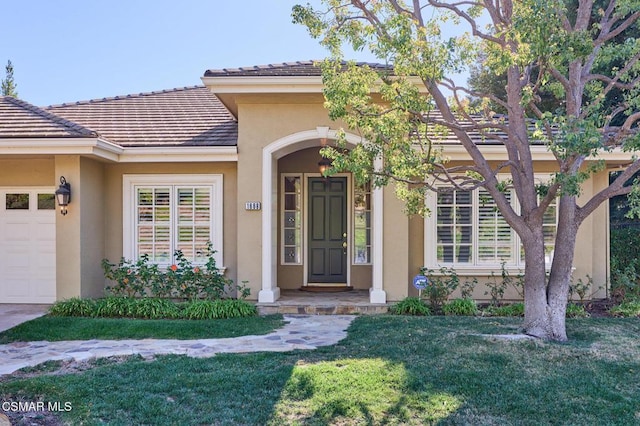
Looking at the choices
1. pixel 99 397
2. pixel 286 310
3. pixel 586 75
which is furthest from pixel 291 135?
pixel 99 397

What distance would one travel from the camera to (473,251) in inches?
370

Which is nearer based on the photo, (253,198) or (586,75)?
(586,75)

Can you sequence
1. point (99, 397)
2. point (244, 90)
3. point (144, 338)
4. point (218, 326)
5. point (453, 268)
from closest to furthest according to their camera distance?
point (99, 397) → point (144, 338) → point (218, 326) → point (244, 90) → point (453, 268)

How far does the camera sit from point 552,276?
639cm

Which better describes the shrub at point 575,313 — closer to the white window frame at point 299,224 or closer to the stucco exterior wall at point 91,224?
the white window frame at point 299,224

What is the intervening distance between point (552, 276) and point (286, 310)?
4.51m

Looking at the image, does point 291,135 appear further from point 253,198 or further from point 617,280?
point 617,280

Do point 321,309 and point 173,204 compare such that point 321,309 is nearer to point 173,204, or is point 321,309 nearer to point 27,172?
point 173,204

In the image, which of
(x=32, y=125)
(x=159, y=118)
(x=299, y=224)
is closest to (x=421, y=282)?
(x=299, y=224)

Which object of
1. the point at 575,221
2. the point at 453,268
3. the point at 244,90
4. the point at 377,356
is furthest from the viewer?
the point at 453,268

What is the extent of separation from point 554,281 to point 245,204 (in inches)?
212

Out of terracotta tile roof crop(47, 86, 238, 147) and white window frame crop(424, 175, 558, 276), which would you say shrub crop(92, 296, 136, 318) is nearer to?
terracotta tile roof crop(47, 86, 238, 147)

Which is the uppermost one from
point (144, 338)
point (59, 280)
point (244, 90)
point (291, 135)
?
point (244, 90)

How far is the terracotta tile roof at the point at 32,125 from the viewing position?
8250mm
